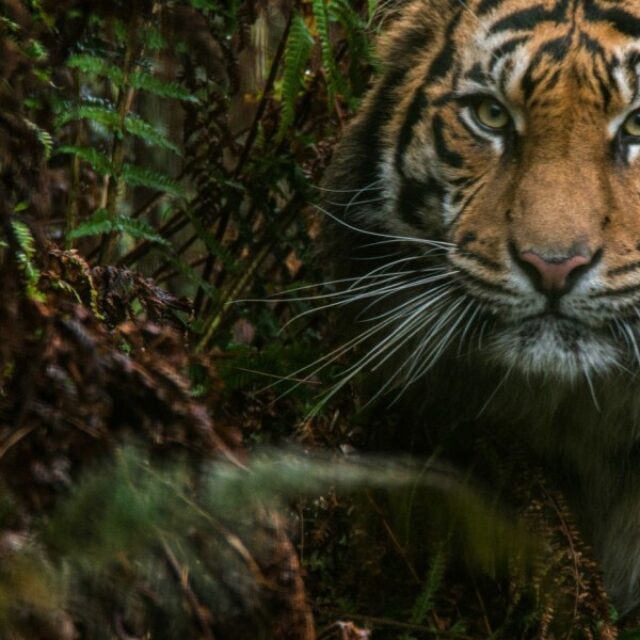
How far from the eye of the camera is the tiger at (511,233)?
2.66m

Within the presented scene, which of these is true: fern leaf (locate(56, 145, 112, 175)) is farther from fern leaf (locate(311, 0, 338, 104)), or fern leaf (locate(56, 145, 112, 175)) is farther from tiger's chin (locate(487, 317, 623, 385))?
tiger's chin (locate(487, 317, 623, 385))

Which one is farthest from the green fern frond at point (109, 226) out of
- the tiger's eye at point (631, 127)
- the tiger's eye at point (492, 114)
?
the tiger's eye at point (631, 127)

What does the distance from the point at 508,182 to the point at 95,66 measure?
40.1 inches

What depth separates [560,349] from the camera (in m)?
2.71

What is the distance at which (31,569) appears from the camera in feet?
5.15

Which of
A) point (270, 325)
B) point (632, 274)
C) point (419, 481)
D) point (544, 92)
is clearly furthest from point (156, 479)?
point (270, 325)

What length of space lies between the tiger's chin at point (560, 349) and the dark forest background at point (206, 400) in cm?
35

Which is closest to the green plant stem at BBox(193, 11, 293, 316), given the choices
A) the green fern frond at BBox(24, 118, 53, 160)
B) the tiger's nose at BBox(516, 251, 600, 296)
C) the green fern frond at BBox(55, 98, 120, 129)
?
the green fern frond at BBox(55, 98, 120, 129)

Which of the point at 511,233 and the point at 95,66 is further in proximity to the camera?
the point at 95,66

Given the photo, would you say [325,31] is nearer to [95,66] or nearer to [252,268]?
[95,66]

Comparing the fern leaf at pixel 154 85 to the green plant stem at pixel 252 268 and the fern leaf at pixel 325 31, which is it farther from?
the green plant stem at pixel 252 268

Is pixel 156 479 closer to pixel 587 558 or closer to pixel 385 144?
pixel 587 558

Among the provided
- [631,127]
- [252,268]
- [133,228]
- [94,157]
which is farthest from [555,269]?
→ [252,268]

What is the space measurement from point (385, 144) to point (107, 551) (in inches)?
74.1
